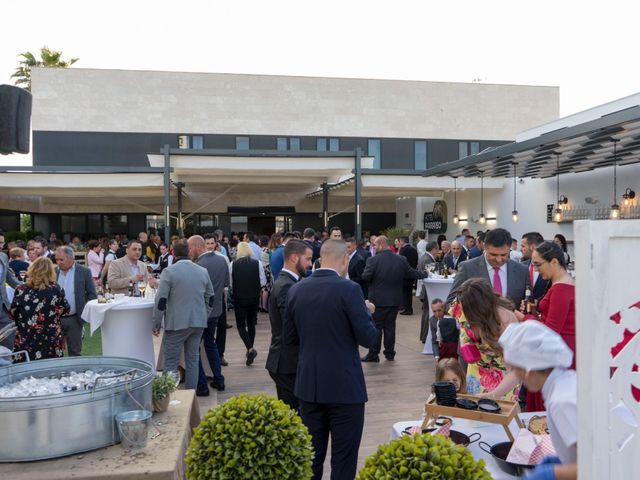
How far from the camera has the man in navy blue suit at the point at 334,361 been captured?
323 cm

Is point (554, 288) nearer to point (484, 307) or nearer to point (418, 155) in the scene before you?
point (484, 307)

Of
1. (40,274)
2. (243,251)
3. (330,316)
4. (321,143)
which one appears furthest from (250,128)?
(330,316)

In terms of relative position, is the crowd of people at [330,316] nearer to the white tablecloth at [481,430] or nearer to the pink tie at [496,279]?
the pink tie at [496,279]

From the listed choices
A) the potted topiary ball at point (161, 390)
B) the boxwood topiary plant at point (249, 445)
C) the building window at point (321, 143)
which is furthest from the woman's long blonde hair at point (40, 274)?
the building window at point (321, 143)

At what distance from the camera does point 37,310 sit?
5.41 metres

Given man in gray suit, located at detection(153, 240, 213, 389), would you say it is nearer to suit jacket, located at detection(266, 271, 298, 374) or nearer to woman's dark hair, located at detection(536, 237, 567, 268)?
suit jacket, located at detection(266, 271, 298, 374)

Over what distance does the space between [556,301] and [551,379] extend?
6.75 feet

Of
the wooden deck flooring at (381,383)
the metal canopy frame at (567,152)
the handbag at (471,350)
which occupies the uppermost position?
the metal canopy frame at (567,152)

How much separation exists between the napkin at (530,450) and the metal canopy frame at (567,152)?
7102mm

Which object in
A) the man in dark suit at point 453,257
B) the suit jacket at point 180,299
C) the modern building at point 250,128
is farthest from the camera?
the modern building at point 250,128

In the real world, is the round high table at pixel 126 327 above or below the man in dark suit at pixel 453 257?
below

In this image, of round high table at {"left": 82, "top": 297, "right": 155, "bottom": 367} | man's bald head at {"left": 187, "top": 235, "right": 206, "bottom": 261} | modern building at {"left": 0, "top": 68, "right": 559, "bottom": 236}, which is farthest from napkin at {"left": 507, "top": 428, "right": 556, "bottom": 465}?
modern building at {"left": 0, "top": 68, "right": 559, "bottom": 236}

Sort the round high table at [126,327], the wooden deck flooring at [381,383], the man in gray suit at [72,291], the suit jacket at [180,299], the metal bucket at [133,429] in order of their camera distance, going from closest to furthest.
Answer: the metal bucket at [133,429] < the wooden deck flooring at [381,383] < the suit jacket at [180,299] < the man in gray suit at [72,291] < the round high table at [126,327]

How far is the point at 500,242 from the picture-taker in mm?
4480
